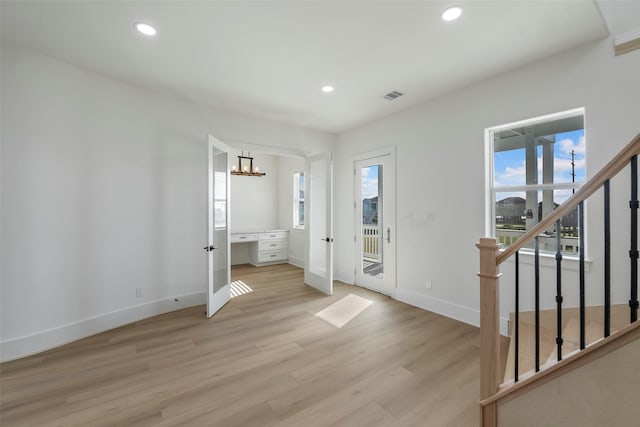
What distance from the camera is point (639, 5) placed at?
83.5 inches

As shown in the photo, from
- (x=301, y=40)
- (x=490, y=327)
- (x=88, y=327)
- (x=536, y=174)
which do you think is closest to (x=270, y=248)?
(x=88, y=327)

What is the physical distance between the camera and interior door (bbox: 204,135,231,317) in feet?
12.0

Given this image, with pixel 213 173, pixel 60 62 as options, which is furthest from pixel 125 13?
pixel 213 173

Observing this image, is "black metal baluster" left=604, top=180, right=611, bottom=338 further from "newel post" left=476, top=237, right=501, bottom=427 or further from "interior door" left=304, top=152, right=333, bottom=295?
"interior door" left=304, top=152, right=333, bottom=295

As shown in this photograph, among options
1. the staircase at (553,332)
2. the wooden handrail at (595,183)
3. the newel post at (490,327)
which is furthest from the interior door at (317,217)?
the wooden handrail at (595,183)

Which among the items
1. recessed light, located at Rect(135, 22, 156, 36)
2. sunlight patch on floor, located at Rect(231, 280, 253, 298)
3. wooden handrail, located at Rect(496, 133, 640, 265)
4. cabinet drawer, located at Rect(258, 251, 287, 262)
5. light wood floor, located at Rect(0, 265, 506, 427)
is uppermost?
recessed light, located at Rect(135, 22, 156, 36)

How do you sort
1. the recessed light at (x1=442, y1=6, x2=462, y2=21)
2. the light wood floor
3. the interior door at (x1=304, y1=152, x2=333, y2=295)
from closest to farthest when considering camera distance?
the light wood floor → the recessed light at (x1=442, y1=6, x2=462, y2=21) → the interior door at (x1=304, y1=152, x2=333, y2=295)

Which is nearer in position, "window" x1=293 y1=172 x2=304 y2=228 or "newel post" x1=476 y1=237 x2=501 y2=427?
"newel post" x1=476 y1=237 x2=501 y2=427

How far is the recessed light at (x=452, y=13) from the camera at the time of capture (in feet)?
6.92

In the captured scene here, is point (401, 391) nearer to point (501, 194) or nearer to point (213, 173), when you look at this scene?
point (501, 194)

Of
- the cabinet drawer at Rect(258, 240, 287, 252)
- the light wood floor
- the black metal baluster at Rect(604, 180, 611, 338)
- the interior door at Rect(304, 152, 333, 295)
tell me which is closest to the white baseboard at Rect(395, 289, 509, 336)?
the light wood floor

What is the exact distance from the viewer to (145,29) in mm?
2381

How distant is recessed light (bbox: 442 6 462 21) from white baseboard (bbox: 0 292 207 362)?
162 inches

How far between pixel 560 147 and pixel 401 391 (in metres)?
A: 2.84
